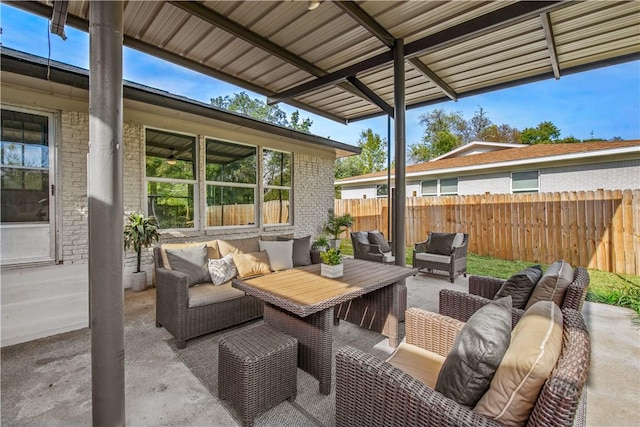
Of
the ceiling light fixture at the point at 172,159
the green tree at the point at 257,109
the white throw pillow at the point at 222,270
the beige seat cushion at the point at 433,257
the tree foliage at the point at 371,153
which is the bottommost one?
the beige seat cushion at the point at 433,257

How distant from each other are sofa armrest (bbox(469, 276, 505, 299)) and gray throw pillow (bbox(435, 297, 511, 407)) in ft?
6.42

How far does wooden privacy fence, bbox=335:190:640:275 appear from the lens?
19.5 ft

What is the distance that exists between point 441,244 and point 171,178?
18.6 feet

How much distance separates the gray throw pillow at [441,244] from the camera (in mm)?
5945

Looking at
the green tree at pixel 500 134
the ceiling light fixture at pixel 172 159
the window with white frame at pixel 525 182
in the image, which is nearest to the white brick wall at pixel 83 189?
the ceiling light fixture at pixel 172 159

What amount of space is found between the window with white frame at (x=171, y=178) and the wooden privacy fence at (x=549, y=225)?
692 centimetres

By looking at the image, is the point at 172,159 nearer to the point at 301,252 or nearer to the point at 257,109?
the point at 301,252

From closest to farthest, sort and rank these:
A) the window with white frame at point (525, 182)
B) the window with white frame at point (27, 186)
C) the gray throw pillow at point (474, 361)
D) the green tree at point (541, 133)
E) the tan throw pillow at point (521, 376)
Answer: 1. the tan throw pillow at point (521, 376)
2. the gray throw pillow at point (474, 361)
3. the window with white frame at point (27, 186)
4. the window with white frame at point (525, 182)
5. the green tree at point (541, 133)

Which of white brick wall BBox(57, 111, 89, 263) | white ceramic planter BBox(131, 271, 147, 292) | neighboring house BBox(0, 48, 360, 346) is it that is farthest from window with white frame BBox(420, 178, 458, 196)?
white brick wall BBox(57, 111, 89, 263)

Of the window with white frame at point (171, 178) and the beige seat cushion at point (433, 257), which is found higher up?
the window with white frame at point (171, 178)

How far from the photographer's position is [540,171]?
28.9ft

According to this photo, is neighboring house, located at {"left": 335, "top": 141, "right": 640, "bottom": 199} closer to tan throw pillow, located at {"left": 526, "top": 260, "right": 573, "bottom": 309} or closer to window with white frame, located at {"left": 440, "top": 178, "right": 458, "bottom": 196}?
window with white frame, located at {"left": 440, "top": 178, "right": 458, "bottom": 196}

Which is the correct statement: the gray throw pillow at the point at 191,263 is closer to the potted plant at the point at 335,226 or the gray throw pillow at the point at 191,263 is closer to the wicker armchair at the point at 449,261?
the wicker armchair at the point at 449,261

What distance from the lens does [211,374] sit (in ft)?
8.28
